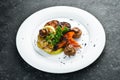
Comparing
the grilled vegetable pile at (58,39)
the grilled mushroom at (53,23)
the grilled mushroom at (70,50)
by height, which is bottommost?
the grilled mushroom at (70,50)

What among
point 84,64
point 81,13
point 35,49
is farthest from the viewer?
point 81,13

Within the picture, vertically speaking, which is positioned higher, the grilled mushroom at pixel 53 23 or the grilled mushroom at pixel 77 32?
the grilled mushroom at pixel 53 23

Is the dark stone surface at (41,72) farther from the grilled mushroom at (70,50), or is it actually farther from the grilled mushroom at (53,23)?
the grilled mushroom at (53,23)

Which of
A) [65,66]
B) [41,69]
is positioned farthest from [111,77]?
[41,69]

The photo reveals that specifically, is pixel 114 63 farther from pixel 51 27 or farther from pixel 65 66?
pixel 51 27

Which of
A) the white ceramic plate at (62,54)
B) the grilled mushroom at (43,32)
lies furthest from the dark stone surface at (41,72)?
the grilled mushroom at (43,32)

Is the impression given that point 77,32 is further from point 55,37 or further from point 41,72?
point 41,72
